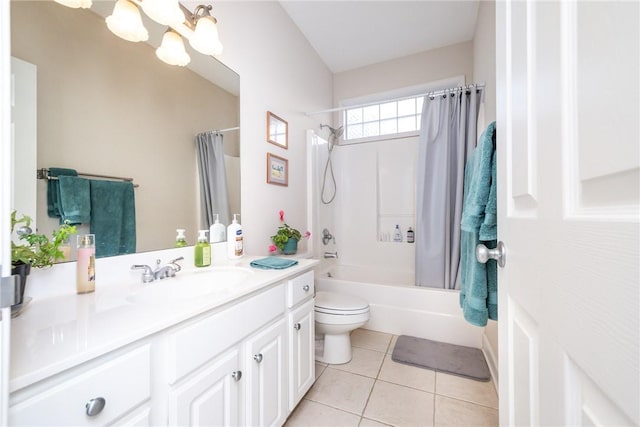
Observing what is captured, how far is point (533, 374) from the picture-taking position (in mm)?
494

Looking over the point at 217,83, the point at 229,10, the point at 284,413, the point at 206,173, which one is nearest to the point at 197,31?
the point at 217,83

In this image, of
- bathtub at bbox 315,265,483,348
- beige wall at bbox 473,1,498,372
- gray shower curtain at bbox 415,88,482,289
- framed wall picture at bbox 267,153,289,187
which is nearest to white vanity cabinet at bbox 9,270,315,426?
framed wall picture at bbox 267,153,289,187

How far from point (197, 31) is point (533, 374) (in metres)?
1.74

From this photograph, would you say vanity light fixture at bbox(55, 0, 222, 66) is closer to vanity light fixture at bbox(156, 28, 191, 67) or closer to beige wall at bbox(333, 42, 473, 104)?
vanity light fixture at bbox(156, 28, 191, 67)

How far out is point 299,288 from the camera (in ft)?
4.17

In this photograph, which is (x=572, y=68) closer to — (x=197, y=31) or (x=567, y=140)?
(x=567, y=140)

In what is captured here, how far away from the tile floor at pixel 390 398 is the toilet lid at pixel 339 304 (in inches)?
15.7

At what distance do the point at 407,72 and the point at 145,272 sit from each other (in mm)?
3042

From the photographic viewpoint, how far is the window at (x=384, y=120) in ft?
9.41

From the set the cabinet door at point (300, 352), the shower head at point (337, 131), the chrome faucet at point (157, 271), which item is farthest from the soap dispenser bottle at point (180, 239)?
the shower head at point (337, 131)

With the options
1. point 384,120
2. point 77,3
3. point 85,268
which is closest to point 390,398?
point 85,268

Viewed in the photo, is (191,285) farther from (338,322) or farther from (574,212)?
(574,212)

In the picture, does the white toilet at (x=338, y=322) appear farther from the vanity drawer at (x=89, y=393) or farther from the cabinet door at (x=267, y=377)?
the vanity drawer at (x=89, y=393)

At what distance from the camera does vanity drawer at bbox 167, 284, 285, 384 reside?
685 millimetres
